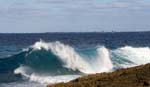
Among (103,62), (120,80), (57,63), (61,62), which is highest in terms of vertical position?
(103,62)

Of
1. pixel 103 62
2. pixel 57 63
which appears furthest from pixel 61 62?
pixel 103 62

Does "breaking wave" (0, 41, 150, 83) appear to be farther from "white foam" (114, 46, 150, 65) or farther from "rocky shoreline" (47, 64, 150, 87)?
"rocky shoreline" (47, 64, 150, 87)

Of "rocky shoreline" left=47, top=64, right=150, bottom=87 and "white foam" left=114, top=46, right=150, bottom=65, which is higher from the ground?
"white foam" left=114, top=46, right=150, bottom=65

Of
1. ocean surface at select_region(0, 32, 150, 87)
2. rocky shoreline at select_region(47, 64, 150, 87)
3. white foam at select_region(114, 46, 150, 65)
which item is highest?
white foam at select_region(114, 46, 150, 65)

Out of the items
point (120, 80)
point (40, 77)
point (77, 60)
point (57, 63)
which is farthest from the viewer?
point (77, 60)

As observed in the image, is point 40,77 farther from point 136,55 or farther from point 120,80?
point 120,80

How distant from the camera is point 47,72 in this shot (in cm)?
3569

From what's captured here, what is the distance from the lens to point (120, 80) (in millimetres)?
13695

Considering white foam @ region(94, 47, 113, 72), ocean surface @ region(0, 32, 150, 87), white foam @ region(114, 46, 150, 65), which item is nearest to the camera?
ocean surface @ region(0, 32, 150, 87)

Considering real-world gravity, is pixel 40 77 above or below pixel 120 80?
above

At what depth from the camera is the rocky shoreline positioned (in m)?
13.3

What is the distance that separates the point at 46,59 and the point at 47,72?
522cm

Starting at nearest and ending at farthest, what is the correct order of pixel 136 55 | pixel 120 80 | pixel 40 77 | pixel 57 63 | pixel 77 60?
pixel 120 80
pixel 40 77
pixel 57 63
pixel 77 60
pixel 136 55

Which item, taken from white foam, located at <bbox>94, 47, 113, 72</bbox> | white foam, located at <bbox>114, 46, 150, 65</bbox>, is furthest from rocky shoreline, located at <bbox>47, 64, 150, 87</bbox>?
white foam, located at <bbox>114, 46, 150, 65</bbox>
